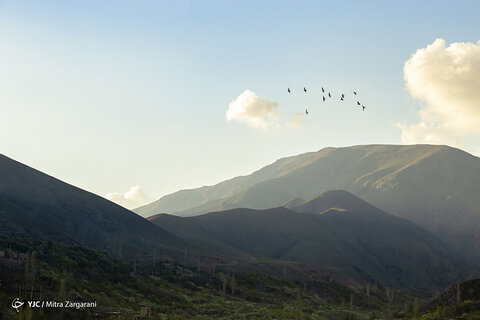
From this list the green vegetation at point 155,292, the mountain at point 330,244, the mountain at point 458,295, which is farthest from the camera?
the mountain at point 330,244

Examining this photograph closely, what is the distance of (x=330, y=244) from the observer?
536 ft

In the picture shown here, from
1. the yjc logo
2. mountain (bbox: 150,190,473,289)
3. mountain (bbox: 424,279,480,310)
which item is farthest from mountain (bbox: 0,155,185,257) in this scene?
mountain (bbox: 424,279,480,310)

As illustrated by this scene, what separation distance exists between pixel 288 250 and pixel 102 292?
111 metres

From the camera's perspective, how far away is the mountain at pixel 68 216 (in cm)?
10281

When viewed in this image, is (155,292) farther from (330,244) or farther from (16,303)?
(330,244)

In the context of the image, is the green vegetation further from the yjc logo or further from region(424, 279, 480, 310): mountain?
region(424, 279, 480, 310): mountain

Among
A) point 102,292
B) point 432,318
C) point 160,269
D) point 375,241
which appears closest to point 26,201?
point 160,269

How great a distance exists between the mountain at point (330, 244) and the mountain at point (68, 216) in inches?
733

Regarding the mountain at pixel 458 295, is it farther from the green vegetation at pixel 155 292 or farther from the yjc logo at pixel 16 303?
the yjc logo at pixel 16 303

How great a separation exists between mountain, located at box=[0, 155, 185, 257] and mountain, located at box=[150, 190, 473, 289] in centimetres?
1862

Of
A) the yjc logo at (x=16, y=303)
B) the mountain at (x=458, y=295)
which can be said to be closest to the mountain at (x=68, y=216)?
the yjc logo at (x=16, y=303)

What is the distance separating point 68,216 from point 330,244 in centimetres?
8083

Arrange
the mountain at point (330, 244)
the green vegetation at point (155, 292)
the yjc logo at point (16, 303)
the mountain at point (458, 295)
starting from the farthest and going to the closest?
1. the mountain at point (330, 244)
2. the mountain at point (458, 295)
3. the green vegetation at point (155, 292)
4. the yjc logo at point (16, 303)

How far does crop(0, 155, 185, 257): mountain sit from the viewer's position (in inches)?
4048
